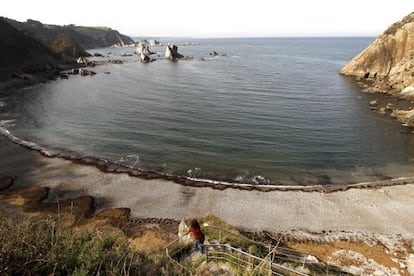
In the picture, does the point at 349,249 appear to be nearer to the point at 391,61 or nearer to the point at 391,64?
the point at 391,64

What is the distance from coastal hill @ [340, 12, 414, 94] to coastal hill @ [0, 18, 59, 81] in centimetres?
9608

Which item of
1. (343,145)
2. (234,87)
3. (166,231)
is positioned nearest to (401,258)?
(166,231)

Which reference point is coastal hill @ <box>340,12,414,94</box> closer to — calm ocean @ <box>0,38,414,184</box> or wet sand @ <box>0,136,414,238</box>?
calm ocean @ <box>0,38,414,184</box>

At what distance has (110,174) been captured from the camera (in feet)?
104

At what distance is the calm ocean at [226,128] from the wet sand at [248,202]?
3.36 metres

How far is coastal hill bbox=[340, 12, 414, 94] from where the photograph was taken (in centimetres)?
6962

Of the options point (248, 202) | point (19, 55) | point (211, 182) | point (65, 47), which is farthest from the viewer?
point (65, 47)

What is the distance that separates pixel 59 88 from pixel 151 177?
5660cm

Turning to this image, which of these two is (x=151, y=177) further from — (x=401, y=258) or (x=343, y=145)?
(x=343, y=145)

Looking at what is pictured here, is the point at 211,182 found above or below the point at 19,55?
below

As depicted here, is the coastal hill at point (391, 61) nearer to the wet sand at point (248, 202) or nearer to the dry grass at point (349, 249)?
the wet sand at point (248, 202)

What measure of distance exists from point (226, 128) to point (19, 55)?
7695cm

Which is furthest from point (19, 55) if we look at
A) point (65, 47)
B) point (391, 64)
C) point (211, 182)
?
point (391, 64)

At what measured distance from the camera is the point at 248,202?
2703cm
